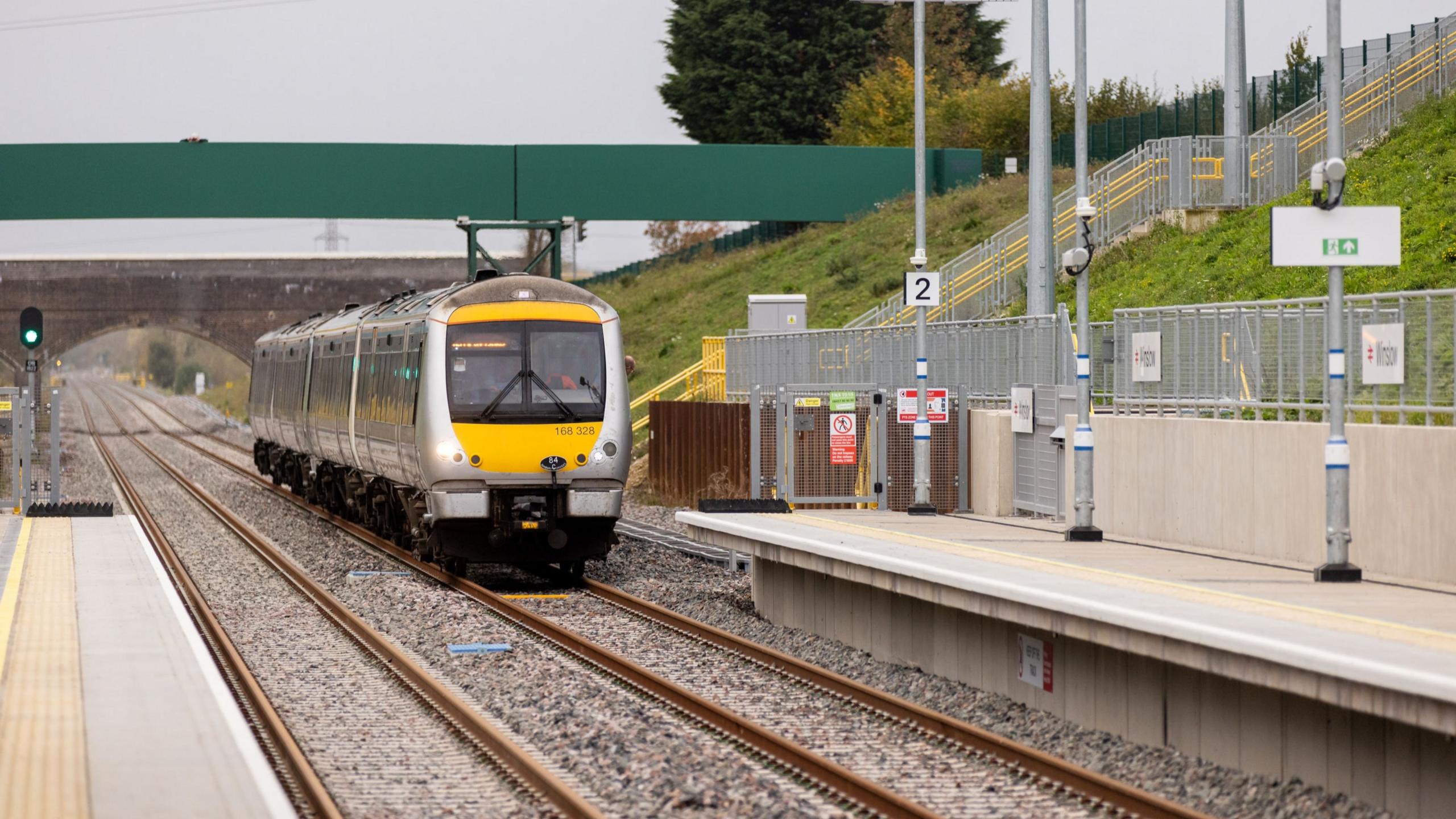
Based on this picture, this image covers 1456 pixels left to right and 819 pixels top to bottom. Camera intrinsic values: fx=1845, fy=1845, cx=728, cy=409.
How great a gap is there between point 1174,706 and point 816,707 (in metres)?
2.84

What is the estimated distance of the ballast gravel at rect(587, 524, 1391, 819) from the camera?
9.62 metres

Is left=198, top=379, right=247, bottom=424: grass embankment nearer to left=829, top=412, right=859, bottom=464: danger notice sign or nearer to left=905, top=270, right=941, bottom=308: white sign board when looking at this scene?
left=829, top=412, right=859, bottom=464: danger notice sign

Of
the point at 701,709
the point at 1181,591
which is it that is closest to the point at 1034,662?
the point at 1181,591

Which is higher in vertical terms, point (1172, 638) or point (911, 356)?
point (911, 356)

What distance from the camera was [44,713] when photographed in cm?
1046

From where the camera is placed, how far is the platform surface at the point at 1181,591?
354 inches

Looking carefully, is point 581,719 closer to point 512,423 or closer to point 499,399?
point 512,423

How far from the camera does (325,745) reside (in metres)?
11.6

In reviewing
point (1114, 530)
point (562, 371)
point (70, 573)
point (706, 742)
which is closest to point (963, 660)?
point (706, 742)

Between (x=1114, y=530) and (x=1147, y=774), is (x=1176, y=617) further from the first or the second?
(x=1114, y=530)

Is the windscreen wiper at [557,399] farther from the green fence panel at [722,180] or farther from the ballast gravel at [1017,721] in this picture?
the green fence panel at [722,180]

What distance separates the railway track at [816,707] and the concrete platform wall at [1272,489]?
376cm

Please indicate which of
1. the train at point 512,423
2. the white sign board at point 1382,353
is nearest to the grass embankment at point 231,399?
the train at point 512,423

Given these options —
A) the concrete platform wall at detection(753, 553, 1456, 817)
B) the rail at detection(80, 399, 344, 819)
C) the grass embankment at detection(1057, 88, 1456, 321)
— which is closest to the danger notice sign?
the concrete platform wall at detection(753, 553, 1456, 817)
